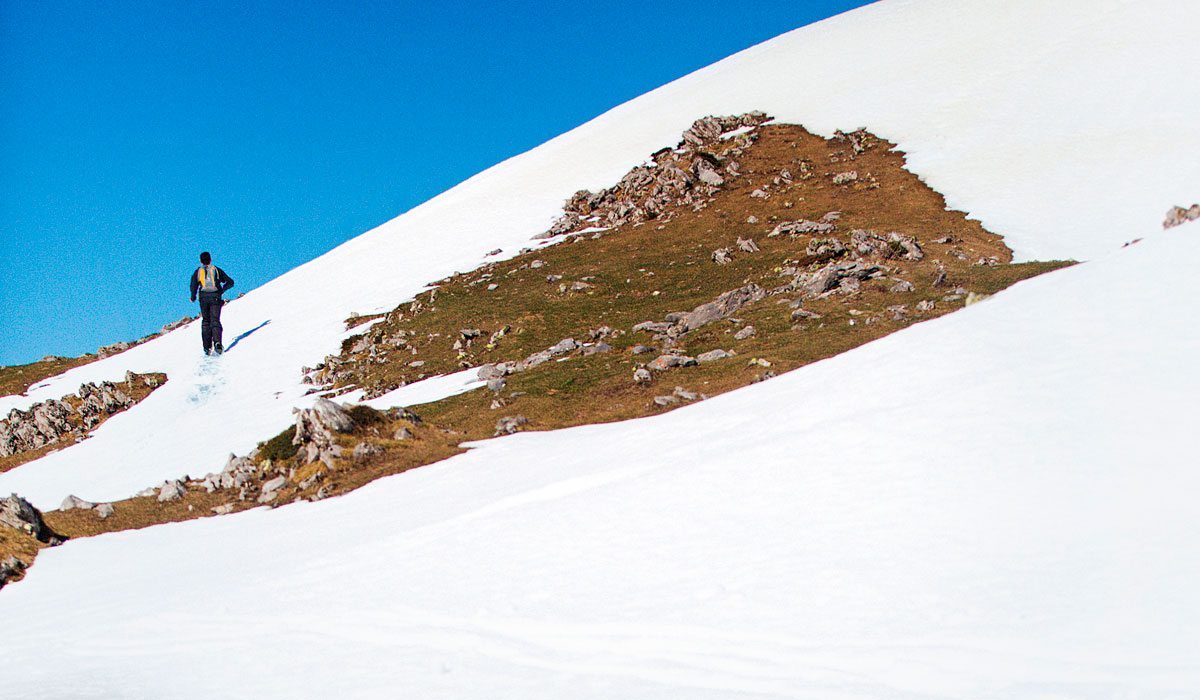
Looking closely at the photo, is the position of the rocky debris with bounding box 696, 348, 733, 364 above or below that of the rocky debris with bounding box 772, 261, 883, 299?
below

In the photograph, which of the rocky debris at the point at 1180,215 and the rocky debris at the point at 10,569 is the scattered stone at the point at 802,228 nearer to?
the rocky debris at the point at 1180,215

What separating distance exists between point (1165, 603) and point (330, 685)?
28.1ft

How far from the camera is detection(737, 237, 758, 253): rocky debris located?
3978 cm

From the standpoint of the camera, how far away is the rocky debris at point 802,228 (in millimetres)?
39562

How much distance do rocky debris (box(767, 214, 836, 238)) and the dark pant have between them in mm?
28782

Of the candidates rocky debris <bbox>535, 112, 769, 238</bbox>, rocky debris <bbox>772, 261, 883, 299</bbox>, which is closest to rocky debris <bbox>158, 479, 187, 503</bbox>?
rocky debris <bbox>772, 261, 883, 299</bbox>

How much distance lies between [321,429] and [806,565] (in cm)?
1621

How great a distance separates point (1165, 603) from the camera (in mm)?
7461

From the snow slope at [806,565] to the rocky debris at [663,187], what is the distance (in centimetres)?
3673

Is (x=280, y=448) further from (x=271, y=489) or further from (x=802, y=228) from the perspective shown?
(x=802, y=228)

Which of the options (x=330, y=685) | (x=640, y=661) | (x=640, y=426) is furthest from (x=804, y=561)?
(x=640, y=426)

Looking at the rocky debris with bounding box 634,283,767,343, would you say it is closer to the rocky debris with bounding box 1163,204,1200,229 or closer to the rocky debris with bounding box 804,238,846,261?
the rocky debris with bounding box 804,238,846,261

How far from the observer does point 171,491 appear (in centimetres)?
2250

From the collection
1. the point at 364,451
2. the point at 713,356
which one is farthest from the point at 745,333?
the point at 364,451
